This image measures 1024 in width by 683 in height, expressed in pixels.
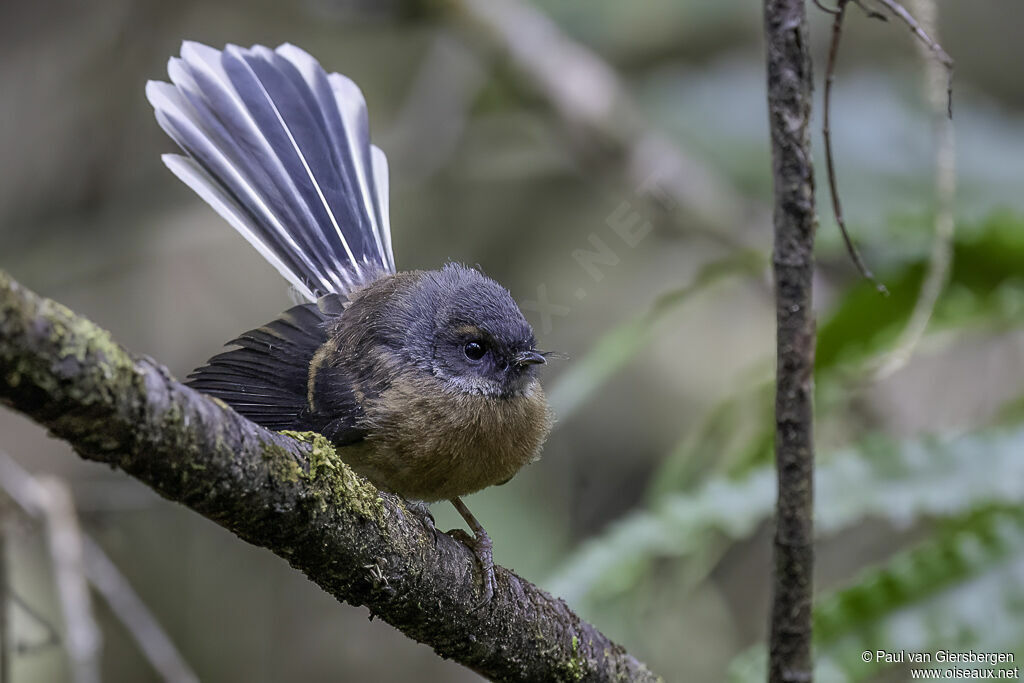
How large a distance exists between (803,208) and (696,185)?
129 inches

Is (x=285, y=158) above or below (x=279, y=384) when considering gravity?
above

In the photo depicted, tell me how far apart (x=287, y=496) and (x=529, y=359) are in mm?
1203

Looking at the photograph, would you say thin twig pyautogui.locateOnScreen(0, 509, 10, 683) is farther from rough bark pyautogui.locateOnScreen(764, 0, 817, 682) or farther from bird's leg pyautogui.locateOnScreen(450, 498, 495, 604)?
rough bark pyautogui.locateOnScreen(764, 0, 817, 682)

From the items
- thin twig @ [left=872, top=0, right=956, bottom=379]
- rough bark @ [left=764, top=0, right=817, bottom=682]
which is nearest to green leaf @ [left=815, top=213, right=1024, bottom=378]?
thin twig @ [left=872, top=0, right=956, bottom=379]

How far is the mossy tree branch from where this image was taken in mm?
981

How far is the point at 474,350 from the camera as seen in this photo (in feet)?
8.06

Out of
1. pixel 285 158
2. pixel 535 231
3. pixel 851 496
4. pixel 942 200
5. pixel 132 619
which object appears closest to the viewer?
pixel 942 200

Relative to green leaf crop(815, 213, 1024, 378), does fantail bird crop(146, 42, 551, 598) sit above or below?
below

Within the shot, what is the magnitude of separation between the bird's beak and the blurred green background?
1.47 metres

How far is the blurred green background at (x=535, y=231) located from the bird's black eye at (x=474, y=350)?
1517 mm

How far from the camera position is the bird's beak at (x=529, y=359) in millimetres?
2395

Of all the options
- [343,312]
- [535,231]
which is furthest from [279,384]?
[535,231]

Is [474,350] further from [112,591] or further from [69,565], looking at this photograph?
[112,591]

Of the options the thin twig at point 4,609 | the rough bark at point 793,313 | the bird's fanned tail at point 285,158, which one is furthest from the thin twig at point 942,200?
the thin twig at point 4,609
